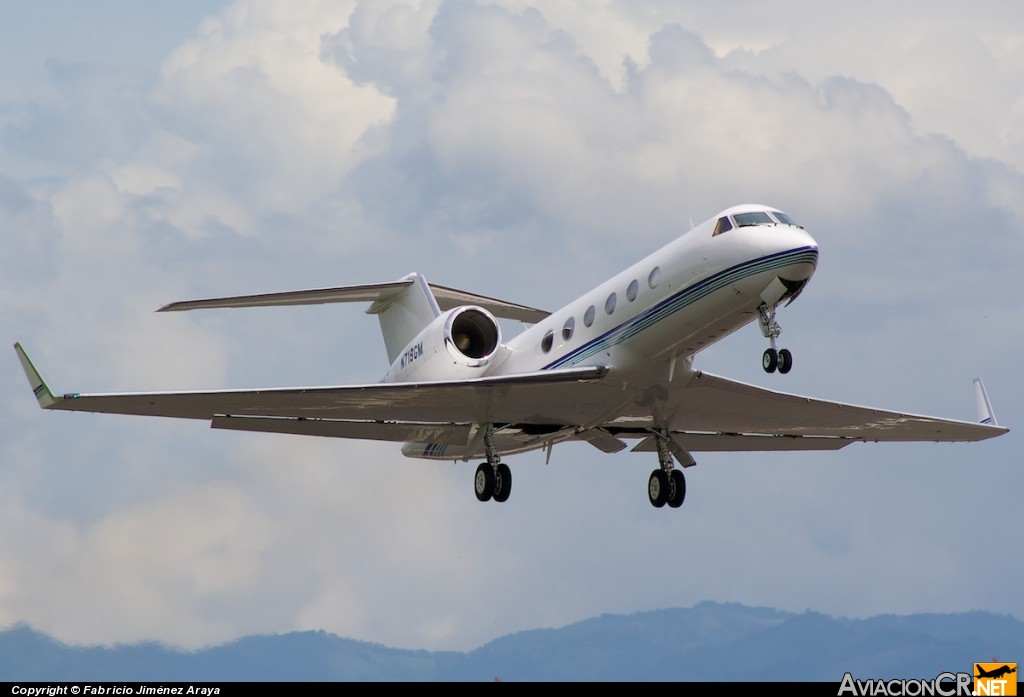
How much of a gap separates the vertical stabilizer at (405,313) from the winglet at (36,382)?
8.12 meters

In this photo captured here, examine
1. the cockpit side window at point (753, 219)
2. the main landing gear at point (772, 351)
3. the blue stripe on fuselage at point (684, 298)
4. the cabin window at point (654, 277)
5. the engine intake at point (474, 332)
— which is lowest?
the main landing gear at point (772, 351)

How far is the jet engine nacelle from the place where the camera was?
24.3m

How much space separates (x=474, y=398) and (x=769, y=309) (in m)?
5.77

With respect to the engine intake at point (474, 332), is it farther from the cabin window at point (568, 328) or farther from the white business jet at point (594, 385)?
the cabin window at point (568, 328)

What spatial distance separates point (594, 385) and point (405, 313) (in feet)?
22.2

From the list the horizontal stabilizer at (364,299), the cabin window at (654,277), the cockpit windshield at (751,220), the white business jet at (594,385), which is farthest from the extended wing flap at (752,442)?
the cockpit windshield at (751,220)

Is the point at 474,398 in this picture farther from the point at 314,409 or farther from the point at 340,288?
the point at 340,288

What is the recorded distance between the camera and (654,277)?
21156mm

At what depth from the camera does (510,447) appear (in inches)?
1021

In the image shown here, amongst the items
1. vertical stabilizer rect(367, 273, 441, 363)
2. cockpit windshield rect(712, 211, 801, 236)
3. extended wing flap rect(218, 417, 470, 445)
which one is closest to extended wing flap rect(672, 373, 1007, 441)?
cockpit windshield rect(712, 211, 801, 236)

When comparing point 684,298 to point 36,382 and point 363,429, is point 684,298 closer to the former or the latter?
point 363,429

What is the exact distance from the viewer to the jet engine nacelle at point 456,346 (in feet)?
79.9

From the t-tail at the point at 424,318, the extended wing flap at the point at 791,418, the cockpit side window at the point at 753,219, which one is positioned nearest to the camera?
the cockpit side window at the point at 753,219

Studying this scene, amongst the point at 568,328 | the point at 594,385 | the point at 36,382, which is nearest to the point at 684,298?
the point at 594,385
